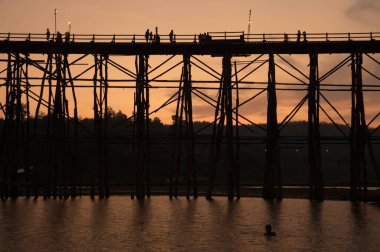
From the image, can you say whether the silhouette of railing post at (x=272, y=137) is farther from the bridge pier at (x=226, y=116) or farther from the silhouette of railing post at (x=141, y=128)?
the silhouette of railing post at (x=141, y=128)

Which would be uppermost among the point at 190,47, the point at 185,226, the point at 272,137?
the point at 190,47

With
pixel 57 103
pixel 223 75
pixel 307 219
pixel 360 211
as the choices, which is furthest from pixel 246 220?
pixel 57 103

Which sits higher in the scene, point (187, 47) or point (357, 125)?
point (187, 47)

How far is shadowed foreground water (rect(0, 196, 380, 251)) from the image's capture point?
1548cm

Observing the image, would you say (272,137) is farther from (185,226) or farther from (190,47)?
(185,226)

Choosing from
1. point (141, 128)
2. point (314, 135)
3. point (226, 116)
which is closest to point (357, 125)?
point (314, 135)

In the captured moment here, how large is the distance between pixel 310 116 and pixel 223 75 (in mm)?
4632

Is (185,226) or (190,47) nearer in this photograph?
(185,226)

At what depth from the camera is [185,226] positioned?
19547mm

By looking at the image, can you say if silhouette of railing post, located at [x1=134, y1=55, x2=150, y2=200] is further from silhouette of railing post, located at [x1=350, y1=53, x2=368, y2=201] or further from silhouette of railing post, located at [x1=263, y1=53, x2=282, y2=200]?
silhouette of railing post, located at [x1=350, y1=53, x2=368, y2=201]

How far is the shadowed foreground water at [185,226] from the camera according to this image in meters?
15.5

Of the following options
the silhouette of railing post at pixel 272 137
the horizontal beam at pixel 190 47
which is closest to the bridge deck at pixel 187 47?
the horizontal beam at pixel 190 47

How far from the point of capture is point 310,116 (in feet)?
103

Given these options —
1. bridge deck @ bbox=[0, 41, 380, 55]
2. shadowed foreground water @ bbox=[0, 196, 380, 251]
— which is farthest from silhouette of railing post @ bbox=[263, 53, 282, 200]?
shadowed foreground water @ bbox=[0, 196, 380, 251]
